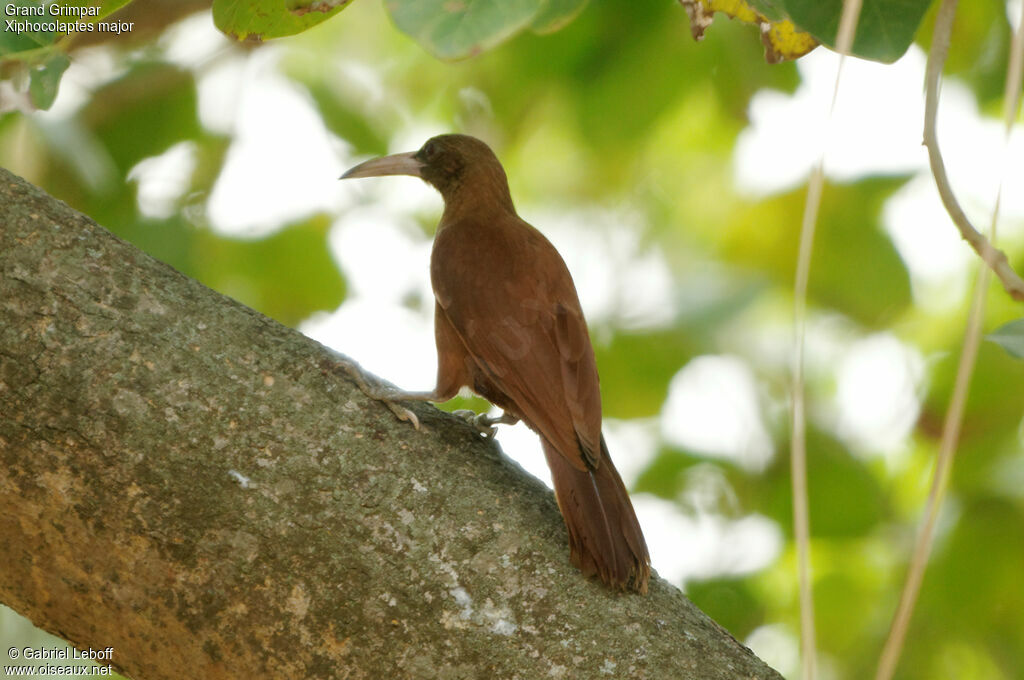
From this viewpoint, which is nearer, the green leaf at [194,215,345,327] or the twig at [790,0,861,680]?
the twig at [790,0,861,680]

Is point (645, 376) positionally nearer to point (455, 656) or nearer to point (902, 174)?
point (902, 174)

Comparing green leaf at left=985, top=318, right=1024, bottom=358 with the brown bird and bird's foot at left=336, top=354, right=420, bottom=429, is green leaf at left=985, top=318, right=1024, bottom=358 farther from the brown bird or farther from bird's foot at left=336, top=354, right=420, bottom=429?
bird's foot at left=336, top=354, right=420, bottom=429

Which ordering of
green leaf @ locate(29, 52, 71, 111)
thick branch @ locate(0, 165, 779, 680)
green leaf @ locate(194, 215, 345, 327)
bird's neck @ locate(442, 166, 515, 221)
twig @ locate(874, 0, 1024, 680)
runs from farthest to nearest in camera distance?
green leaf @ locate(194, 215, 345, 327), bird's neck @ locate(442, 166, 515, 221), green leaf @ locate(29, 52, 71, 111), thick branch @ locate(0, 165, 779, 680), twig @ locate(874, 0, 1024, 680)

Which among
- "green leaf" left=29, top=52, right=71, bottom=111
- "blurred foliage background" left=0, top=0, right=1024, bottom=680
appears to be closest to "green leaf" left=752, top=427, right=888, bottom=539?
"blurred foliage background" left=0, top=0, right=1024, bottom=680

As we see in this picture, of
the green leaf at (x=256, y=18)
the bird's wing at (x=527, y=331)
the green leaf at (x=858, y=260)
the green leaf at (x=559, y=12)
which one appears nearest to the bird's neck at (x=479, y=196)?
A: the bird's wing at (x=527, y=331)

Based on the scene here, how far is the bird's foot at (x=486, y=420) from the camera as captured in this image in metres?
2.31

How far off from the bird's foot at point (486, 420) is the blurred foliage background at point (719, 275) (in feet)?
3.02

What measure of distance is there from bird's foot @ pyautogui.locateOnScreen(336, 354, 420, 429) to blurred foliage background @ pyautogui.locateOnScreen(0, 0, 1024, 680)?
1.13 meters

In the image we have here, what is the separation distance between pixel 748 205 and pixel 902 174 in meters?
0.66

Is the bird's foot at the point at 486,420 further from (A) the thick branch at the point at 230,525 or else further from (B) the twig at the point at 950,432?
(B) the twig at the point at 950,432

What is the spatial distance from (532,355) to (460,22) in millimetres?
1325

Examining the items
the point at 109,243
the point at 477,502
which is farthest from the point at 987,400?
the point at 109,243

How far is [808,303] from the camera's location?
3.63 meters

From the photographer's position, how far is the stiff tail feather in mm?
→ 1775
